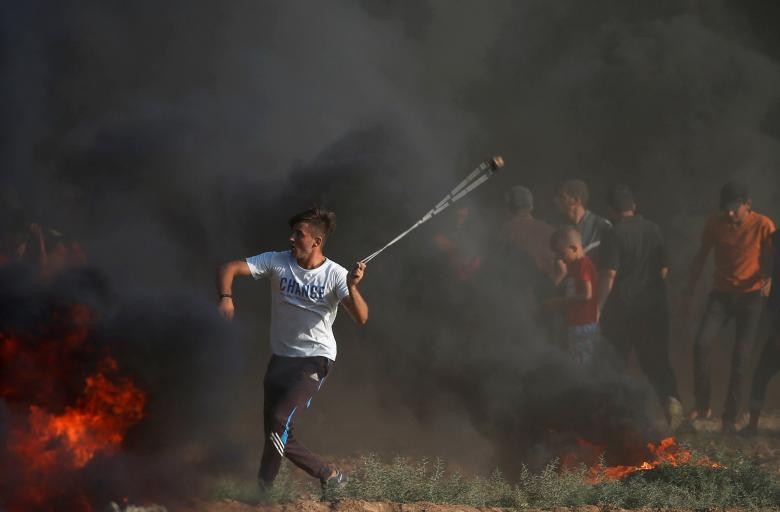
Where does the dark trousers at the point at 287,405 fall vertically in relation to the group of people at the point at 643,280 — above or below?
below

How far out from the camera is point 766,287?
1215 centimetres

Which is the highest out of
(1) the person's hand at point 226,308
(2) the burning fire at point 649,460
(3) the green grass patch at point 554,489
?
(2) the burning fire at point 649,460

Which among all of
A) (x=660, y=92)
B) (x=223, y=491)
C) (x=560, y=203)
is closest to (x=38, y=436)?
(x=223, y=491)

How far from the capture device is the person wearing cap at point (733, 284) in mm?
12211

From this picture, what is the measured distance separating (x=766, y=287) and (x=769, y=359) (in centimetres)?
89

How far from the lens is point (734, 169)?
13289mm

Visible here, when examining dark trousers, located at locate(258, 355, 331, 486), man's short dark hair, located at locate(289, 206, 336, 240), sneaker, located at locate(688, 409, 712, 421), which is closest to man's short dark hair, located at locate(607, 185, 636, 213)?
sneaker, located at locate(688, 409, 712, 421)

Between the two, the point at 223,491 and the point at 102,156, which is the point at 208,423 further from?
the point at 102,156

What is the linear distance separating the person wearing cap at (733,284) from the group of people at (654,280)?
1 cm

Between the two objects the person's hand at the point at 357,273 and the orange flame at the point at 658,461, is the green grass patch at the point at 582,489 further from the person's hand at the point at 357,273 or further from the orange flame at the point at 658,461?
the person's hand at the point at 357,273

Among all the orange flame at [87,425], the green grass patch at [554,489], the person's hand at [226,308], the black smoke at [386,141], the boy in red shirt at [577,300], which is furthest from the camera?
the black smoke at [386,141]

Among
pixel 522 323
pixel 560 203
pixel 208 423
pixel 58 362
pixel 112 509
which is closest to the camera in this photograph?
pixel 112 509

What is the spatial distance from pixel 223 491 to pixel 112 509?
895 millimetres

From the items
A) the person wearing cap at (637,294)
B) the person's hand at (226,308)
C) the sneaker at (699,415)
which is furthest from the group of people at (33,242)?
the sneaker at (699,415)
